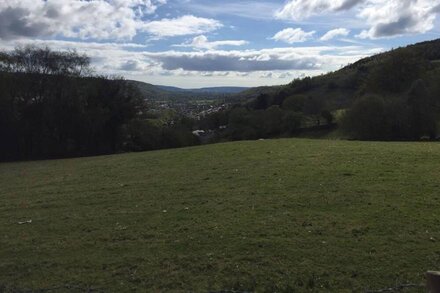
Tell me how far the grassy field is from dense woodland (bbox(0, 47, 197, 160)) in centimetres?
3488

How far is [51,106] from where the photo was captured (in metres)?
53.6

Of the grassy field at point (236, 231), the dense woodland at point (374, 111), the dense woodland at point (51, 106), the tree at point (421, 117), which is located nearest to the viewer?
the grassy field at point (236, 231)

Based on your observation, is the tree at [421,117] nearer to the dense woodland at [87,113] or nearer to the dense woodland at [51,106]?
the dense woodland at [87,113]

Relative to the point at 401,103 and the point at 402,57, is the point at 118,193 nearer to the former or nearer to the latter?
the point at 401,103

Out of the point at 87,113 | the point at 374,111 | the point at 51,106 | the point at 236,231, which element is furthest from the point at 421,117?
the point at 236,231

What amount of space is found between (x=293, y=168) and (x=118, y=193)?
794 cm

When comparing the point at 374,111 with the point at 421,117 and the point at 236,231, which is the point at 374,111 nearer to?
the point at 421,117

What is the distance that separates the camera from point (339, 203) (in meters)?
13.8

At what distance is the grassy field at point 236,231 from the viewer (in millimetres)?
8914

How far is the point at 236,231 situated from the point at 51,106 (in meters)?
47.2

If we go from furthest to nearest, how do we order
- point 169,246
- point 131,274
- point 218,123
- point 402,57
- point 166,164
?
point 218,123, point 402,57, point 166,164, point 169,246, point 131,274

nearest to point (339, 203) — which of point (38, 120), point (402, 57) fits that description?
point (38, 120)

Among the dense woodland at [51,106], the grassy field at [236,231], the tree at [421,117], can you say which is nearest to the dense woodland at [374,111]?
the tree at [421,117]

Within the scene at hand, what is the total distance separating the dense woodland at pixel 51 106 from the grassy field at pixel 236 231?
114 feet
